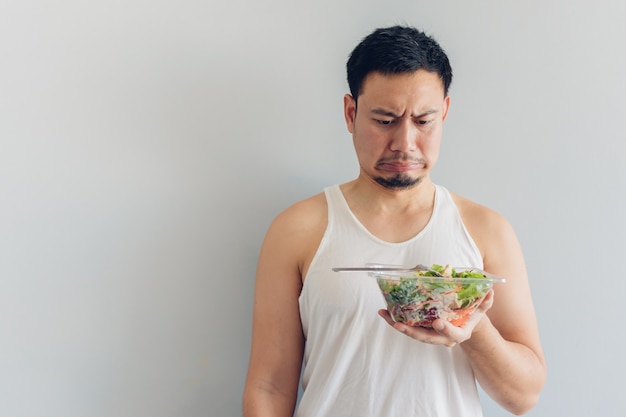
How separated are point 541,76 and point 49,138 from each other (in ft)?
3.64

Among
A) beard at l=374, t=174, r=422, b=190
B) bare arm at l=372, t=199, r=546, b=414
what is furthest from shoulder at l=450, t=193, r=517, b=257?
beard at l=374, t=174, r=422, b=190

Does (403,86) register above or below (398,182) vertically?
above

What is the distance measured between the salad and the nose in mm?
281

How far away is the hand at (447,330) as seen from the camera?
933 mm

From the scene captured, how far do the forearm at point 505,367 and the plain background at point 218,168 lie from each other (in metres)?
0.24

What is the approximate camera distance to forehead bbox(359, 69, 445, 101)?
1146 mm

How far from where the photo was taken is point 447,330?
0.93 metres

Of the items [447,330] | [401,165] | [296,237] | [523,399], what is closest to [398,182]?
[401,165]

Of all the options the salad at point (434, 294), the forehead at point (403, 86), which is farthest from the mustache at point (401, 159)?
the salad at point (434, 294)

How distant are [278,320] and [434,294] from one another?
0.42 m

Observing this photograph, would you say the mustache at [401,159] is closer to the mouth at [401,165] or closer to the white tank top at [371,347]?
the mouth at [401,165]

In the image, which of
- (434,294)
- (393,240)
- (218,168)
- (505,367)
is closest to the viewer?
(434,294)

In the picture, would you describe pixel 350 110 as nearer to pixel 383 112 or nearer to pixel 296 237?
pixel 383 112

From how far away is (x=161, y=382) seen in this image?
130 centimetres
